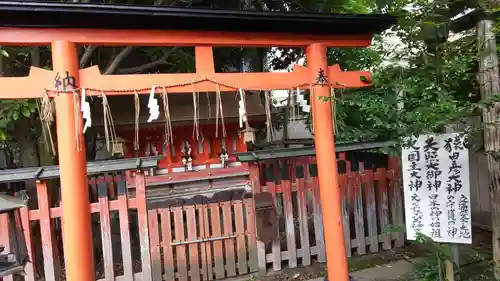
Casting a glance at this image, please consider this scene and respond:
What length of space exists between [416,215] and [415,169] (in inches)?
20.2

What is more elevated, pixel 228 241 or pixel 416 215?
pixel 416 215

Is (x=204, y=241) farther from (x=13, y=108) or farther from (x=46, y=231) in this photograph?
(x=13, y=108)

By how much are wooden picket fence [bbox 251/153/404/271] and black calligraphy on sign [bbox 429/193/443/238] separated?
5.26 feet

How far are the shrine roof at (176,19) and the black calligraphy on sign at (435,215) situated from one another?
1971 millimetres

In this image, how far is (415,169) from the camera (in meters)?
3.73

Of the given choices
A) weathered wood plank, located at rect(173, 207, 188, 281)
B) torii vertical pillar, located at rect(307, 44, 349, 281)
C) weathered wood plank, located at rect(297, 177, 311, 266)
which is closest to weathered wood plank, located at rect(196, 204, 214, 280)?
weathered wood plank, located at rect(173, 207, 188, 281)

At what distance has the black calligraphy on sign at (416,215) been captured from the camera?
372 cm

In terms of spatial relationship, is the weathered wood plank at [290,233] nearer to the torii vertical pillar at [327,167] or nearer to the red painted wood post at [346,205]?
the red painted wood post at [346,205]

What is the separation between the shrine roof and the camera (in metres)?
2.81

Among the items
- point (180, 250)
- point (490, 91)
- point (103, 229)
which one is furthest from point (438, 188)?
point (103, 229)

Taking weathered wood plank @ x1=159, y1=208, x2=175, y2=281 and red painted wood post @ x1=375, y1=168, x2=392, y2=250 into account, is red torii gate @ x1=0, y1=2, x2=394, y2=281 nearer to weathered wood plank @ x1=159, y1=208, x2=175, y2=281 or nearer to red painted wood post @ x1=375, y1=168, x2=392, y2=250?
weathered wood plank @ x1=159, y1=208, x2=175, y2=281

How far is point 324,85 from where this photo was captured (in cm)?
375

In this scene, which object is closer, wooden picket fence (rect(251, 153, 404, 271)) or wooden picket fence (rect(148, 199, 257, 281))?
wooden picket fence (rect(148, 199, 257, 281))

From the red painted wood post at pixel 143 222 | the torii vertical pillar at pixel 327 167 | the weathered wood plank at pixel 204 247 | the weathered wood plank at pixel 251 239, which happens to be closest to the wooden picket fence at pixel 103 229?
the red painted wood post at pixel 143 222
